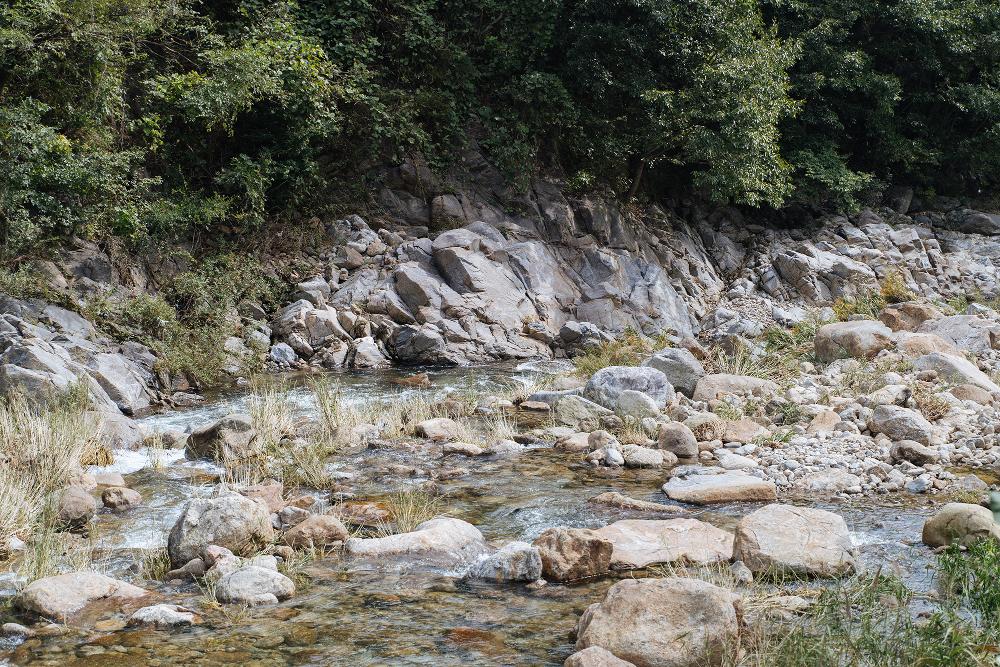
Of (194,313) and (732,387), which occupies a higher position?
(194,313)

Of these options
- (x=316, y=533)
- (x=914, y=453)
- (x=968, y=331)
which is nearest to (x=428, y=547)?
(x=316, y=533)

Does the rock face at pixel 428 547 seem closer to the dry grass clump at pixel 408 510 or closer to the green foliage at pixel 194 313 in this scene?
the dry grass clump at pixel 408 510

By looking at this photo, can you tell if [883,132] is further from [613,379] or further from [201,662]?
[201,662]

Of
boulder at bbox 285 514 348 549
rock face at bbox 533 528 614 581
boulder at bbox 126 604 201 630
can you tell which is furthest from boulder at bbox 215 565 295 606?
rock face at bbox 533 528 614 581

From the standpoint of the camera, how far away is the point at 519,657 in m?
3.85

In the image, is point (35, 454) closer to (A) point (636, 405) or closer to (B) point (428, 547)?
(B) point (428, 547)

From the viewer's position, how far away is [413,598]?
15.2 feet

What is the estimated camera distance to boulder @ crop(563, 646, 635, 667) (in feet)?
11.3

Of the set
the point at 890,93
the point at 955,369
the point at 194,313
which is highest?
the point at 890,93

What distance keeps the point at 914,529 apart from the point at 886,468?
1453mm

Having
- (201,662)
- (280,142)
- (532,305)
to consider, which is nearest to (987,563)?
(201,662)

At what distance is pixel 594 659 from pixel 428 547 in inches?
80.3

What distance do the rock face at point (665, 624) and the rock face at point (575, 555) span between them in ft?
3.30

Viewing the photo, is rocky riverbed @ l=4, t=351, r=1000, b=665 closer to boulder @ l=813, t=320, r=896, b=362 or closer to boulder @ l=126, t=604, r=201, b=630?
boulder @ l=126, t=604, r=201, b=630
